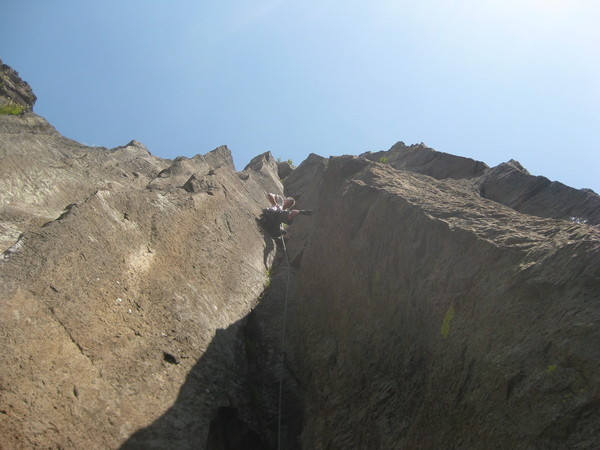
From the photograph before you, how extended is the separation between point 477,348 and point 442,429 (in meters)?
1.15

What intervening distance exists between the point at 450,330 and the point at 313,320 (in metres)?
4.70

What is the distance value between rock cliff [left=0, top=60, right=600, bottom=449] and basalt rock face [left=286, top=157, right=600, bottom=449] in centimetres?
3

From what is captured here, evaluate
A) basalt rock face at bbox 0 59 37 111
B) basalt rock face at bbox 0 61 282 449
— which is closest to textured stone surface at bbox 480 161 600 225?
basalt rock face at bbox 0 61 282 449

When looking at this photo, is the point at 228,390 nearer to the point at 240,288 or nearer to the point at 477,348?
the point at 240,288

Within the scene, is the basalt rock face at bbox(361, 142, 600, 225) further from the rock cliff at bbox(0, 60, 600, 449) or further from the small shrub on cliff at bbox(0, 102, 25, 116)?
the small shrub on cliff at bbox(0, 102, 25, 116)

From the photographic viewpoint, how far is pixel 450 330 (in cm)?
802

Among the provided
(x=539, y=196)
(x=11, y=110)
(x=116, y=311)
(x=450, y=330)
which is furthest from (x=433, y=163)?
(x=11, y=110)

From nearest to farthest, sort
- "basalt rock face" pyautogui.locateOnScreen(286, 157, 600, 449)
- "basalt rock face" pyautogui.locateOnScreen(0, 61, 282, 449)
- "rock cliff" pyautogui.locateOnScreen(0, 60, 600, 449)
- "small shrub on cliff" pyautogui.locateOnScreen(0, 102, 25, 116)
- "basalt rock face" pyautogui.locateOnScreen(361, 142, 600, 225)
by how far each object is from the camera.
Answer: "basalt rock face" pyautogui.locateOnScreen(286, 157, 600, 449), "rock cliff" pyautogui.locateOnScreen(0, 60, 600, 449), "basalt rock face" pyautogui.locateOnScreen(0, 61, 282, 449), "basalt rock face" pyautogui.locateOnScreen(361, 142, 600, 225), "small shrub on cliff" pyautogui.locateOnScreen(0, 102, 25, 116)

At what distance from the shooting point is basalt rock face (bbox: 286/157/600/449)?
20.5ft

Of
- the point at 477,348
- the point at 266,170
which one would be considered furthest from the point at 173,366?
the point at 266,170

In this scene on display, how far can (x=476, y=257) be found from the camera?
27.8 ft

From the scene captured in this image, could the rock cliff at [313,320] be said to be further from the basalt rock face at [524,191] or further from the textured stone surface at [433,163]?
the textured stone surface at [433,163]

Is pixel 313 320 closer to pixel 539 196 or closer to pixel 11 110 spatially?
pixel 539 196

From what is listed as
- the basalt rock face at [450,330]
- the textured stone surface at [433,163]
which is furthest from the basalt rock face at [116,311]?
the textured stone surface at [433,163]
